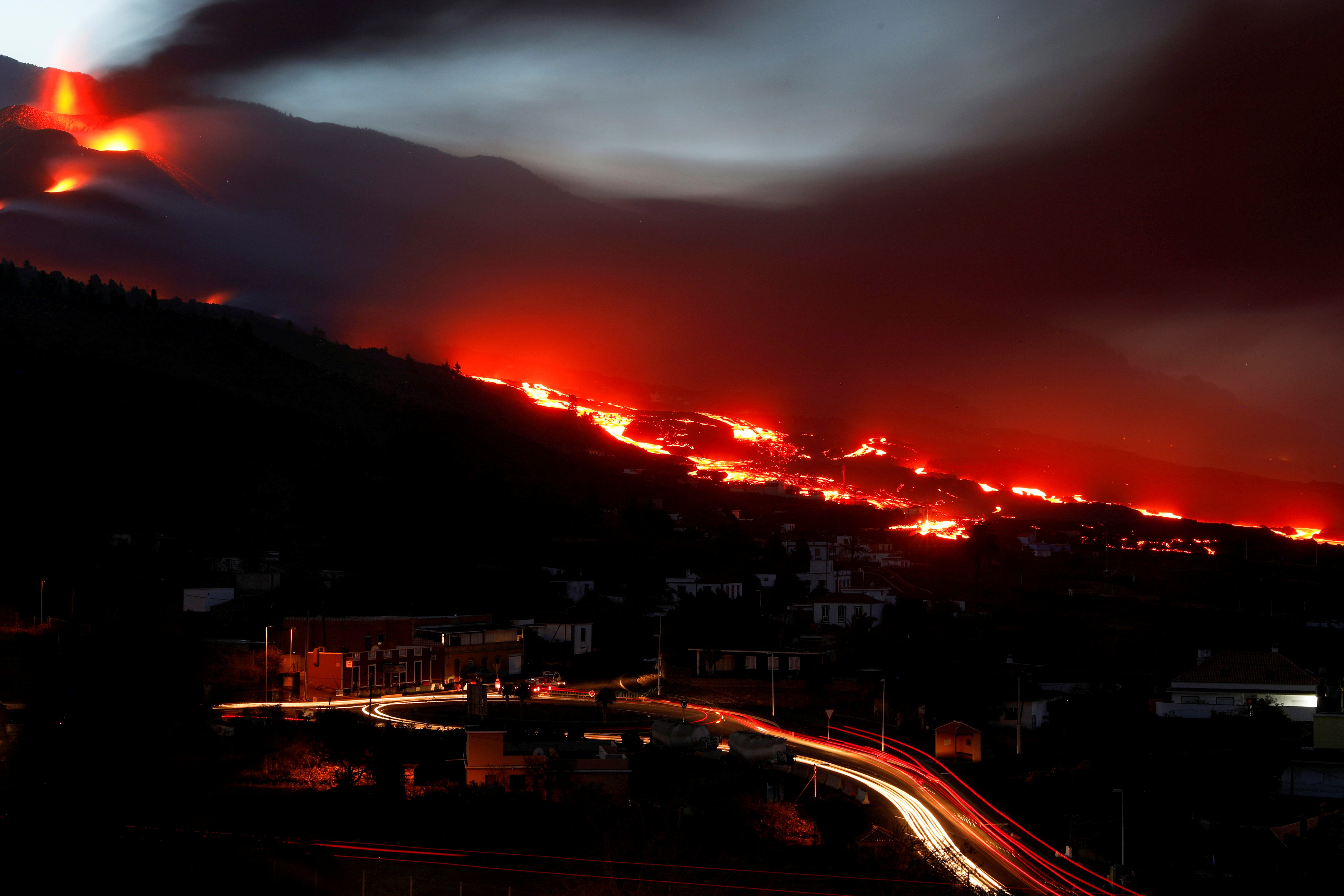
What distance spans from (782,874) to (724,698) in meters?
15.0

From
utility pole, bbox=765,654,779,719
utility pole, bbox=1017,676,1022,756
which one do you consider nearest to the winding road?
utility pole, bbox=765,654,779,719

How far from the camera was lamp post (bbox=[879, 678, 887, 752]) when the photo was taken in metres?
23.9

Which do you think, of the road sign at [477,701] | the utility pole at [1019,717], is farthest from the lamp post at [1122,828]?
the road sign at [477,701]

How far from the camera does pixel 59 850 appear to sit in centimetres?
1379

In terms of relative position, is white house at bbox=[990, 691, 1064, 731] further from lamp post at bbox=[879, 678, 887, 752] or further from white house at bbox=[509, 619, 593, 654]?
white house at bbox=[509, 619, 593, 654]

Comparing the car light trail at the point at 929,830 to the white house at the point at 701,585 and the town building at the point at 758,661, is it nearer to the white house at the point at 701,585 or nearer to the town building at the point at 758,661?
the town building at the point at 758,661

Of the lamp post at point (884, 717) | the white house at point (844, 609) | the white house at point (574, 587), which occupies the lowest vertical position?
the lamp post at point (884, 717)

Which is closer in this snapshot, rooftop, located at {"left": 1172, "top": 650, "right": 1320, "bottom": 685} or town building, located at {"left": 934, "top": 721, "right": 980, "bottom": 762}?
town building, located at {"left": 934, "top": 721, "right": 980, "bottom": 762}

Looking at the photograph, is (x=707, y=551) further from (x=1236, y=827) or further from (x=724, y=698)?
(x=1236, y=827)

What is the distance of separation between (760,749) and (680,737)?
1553mm

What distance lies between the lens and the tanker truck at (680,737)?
2172 cm

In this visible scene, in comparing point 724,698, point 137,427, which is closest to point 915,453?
point 137,427

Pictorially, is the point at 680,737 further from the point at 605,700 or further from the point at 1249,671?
the point at 1249,671

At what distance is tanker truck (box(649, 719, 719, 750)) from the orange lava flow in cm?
4363
